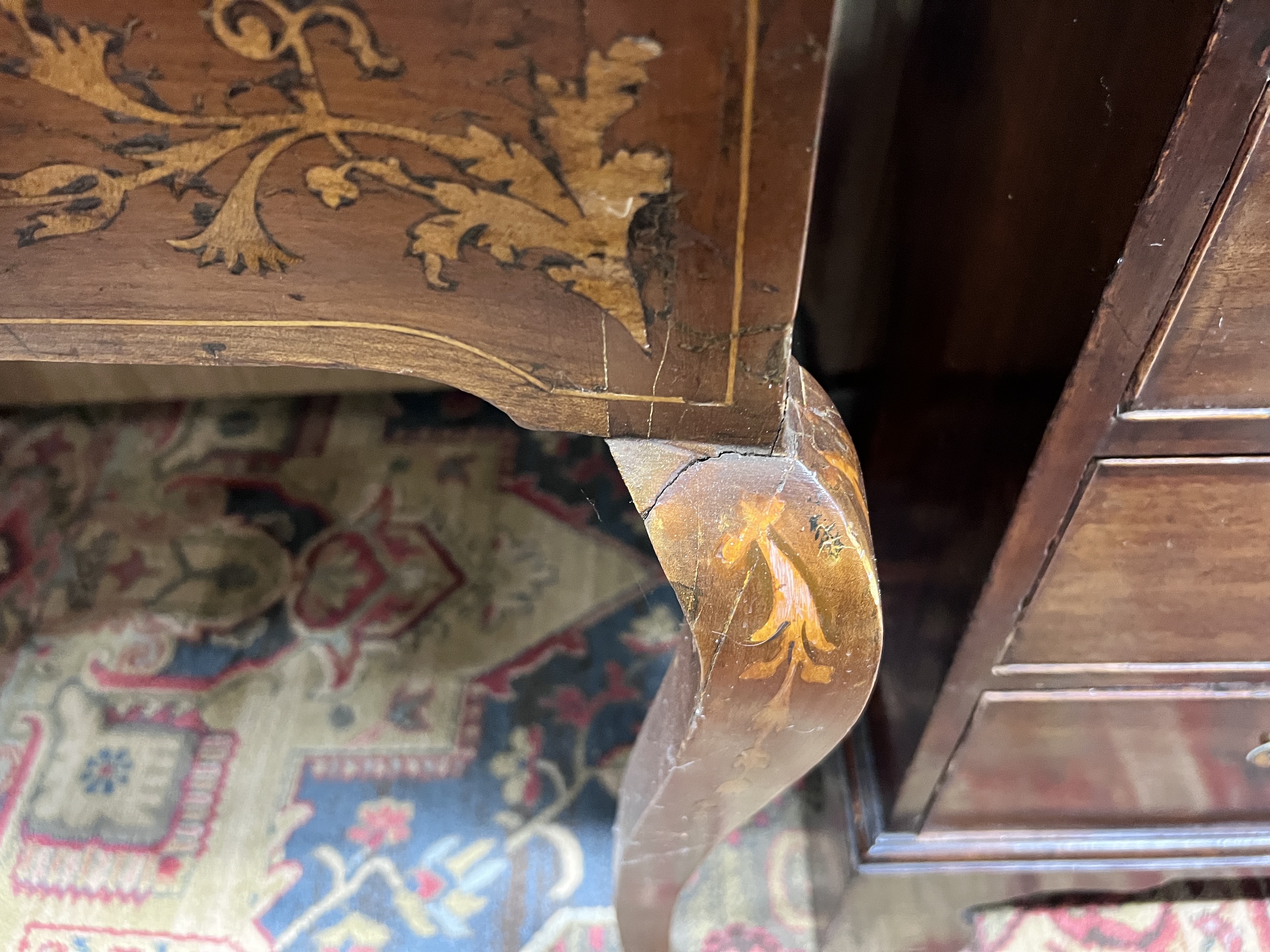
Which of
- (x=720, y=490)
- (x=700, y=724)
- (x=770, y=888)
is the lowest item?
(x=770, y=888)

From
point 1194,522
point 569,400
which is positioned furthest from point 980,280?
point 569,400

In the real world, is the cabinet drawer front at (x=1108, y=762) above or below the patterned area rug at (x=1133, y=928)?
above

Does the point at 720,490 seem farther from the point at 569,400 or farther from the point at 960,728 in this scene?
the point at 960,728

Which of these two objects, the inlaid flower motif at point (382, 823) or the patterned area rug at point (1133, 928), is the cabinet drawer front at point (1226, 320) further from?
the inlaid flower motif at point (382, 823)

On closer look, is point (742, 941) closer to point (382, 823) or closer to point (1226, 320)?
point (382, 823)

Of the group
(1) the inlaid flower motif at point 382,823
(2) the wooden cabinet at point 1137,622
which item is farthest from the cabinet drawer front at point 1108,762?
(1) the inlaid flower motif at point 382,823

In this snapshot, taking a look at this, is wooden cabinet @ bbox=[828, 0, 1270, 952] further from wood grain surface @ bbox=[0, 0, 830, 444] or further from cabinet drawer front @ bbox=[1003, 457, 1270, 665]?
wood grain surface @ bbox=[0, 0, 830, 444]

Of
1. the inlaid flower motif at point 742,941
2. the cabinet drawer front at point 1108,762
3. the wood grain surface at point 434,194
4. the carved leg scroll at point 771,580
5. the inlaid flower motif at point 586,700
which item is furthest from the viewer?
the inlaid flower motif at point 586,700

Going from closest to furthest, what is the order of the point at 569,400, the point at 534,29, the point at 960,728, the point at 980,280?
the point at 534,29 < the point at 569,400 < the point at 980,280 < the point at 960,728
